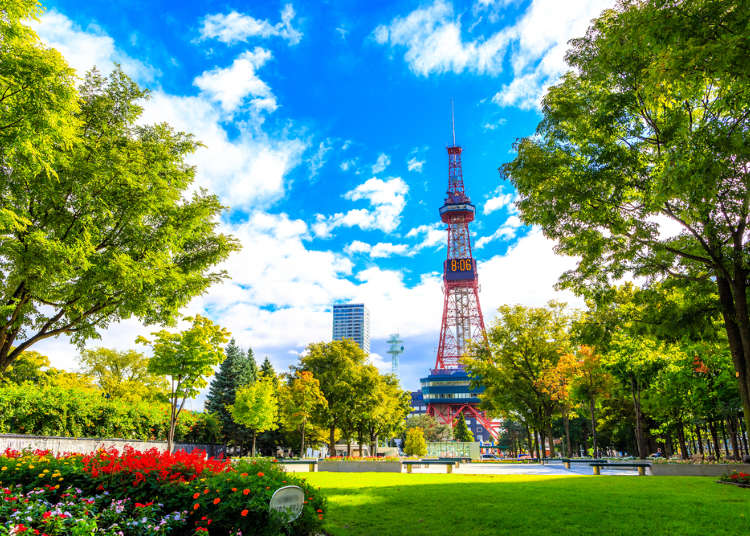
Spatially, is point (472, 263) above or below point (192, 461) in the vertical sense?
above

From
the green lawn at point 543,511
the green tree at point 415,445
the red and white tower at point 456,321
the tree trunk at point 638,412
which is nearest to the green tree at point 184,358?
the green lawn at point 543,511

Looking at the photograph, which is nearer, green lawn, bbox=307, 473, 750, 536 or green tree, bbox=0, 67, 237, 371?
green lawn, bbox=307, 473, 750, 536

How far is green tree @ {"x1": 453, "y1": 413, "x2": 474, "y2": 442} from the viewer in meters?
85.9

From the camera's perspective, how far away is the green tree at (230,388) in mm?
40219

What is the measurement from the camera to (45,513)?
4.83 meters

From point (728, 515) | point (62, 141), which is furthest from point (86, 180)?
point (728, 515)

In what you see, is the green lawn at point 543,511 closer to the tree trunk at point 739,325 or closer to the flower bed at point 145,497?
the flower bed at point 145,497

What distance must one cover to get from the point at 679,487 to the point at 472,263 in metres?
80.7

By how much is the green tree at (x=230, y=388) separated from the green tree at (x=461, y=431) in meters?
54.5

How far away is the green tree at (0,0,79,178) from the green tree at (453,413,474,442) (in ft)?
286

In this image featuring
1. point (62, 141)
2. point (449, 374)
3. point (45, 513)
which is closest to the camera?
point (45, 513)

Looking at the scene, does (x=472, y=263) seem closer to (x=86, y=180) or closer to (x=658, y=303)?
(x=658, y=303)

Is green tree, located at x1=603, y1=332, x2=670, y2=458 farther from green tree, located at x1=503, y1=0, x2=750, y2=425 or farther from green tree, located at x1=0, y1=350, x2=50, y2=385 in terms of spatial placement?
green tree, located at x1=0, y1=350, x2=50, y2=385

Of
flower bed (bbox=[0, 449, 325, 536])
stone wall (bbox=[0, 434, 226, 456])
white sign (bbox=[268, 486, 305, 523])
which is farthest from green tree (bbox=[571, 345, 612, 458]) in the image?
flower bed (bbox=[0, 449, 325, 536])
